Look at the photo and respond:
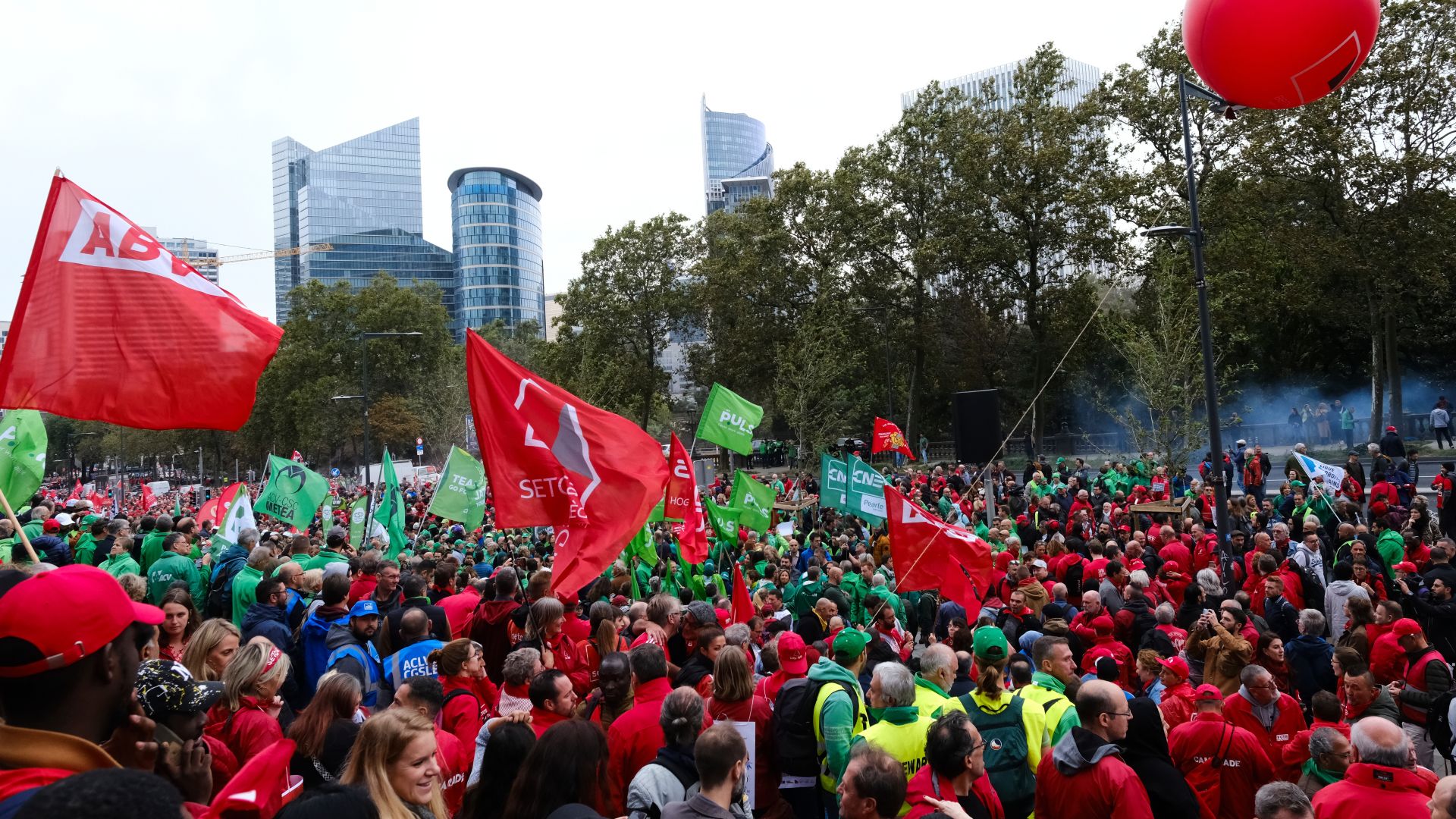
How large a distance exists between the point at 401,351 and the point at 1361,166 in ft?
185

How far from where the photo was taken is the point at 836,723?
16.7 feet

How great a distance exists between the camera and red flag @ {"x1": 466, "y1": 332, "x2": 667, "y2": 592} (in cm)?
728

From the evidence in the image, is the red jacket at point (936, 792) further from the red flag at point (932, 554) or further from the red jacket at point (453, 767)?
the red flag at point (932, 554)

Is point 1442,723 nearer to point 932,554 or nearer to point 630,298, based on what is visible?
point 932,554

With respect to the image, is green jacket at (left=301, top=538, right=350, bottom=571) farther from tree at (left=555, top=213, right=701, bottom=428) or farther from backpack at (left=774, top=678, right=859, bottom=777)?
tree at (left=555, top=213, right=701, bottom=428)

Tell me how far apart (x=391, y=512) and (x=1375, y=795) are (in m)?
14.0

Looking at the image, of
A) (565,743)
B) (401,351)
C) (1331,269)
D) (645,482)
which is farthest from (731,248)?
(565,743)

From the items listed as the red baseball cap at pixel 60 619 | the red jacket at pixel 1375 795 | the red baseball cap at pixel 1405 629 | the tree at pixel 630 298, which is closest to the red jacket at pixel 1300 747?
the red jacket at pixel 1375 795

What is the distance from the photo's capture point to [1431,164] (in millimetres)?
27203

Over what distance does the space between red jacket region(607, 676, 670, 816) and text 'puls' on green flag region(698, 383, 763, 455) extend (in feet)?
26.0

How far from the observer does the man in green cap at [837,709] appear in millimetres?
5078

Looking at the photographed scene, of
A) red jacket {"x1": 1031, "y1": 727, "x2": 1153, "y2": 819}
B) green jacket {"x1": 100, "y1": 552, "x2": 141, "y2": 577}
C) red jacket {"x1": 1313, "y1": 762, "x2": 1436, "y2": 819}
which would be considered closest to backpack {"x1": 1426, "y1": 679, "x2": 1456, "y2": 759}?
red jacket {"x1": 1313, "y1": 762, "x2": 1436, "y2": 819}

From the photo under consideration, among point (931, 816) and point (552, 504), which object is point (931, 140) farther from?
point (931, 816)

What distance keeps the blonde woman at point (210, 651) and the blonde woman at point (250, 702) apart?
0.42 meters
